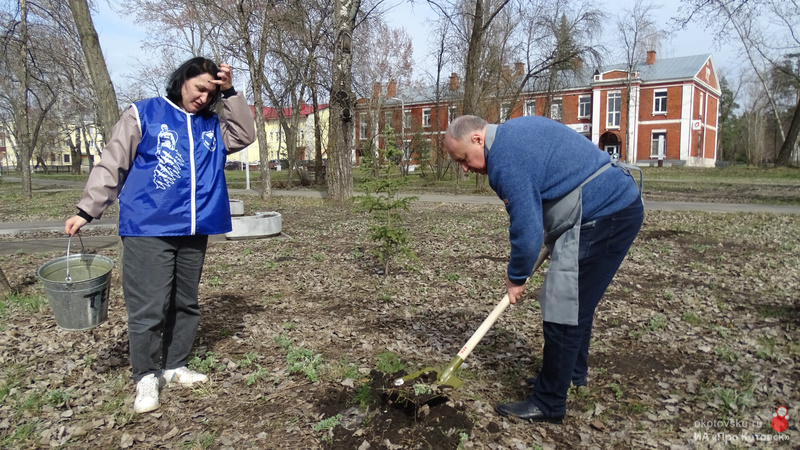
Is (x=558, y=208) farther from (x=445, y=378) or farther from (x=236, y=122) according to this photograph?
(x=236, y=122)

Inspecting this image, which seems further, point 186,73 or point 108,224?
point 108,224

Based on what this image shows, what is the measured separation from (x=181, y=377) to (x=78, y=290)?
0.86 m

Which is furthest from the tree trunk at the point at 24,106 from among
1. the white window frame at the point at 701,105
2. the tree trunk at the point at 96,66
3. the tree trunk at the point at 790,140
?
the white window frame at the point at 701,105

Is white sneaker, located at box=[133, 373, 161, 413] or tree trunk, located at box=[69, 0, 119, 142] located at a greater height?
tree trunk, located at box=[69, 0, 119, 142]

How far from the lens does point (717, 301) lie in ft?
16.9

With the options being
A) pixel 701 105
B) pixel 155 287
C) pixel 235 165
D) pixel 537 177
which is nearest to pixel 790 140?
pixel 701 105

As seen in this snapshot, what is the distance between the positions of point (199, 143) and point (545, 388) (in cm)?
243

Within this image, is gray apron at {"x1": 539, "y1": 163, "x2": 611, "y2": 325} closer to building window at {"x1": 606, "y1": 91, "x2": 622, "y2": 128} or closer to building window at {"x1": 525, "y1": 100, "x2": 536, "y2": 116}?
building window at {"x1": 525, "y1": 100, "x2": 536, "y2": 116}

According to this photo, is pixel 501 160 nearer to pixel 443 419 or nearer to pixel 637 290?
pixel 443 419

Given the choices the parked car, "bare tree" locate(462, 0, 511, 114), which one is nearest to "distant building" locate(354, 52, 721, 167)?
the parked car

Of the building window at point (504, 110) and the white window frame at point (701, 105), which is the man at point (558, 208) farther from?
the white window frame at point (701, 105)

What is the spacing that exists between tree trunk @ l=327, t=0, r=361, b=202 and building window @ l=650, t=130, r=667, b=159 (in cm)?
3827

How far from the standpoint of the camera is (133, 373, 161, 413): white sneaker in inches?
118

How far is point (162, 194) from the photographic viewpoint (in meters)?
2.93
